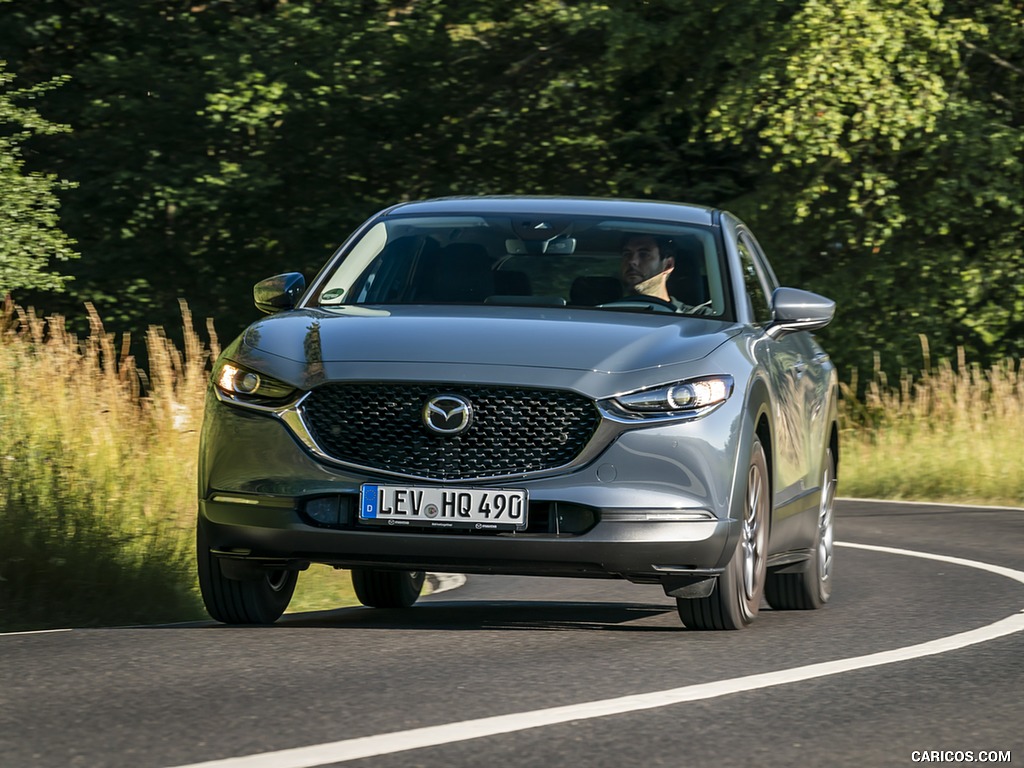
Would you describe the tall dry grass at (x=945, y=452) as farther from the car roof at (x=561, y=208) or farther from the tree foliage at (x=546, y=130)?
the car roof at (x=561, y=208)

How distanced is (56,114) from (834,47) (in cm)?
1173

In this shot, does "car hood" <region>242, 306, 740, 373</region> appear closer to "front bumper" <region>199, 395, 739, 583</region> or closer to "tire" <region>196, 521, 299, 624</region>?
"front bumper" <region>199, 395, 739, 583</region>

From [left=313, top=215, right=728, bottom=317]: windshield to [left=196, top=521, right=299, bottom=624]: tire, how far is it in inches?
50.5

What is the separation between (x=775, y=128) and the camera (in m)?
23.6

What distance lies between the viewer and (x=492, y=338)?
754 centimetres

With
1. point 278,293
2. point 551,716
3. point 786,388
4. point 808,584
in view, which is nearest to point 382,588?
point 278,293

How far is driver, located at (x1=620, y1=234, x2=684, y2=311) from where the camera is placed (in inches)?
335

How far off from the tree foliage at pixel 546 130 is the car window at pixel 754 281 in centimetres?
1415

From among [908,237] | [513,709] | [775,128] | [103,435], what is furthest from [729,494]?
[908,237]

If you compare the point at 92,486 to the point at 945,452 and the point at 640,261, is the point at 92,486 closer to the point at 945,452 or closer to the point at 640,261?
the point at 640,261

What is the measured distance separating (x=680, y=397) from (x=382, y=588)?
2.60 metres

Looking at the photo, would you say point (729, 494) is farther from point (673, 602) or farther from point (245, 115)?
point (245, 115)

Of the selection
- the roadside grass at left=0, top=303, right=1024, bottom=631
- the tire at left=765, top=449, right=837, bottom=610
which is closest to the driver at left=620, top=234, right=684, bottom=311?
the tire at left=765, top=449, right=837, bottom=610

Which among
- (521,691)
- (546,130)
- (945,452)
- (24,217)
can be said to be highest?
(521,691)
